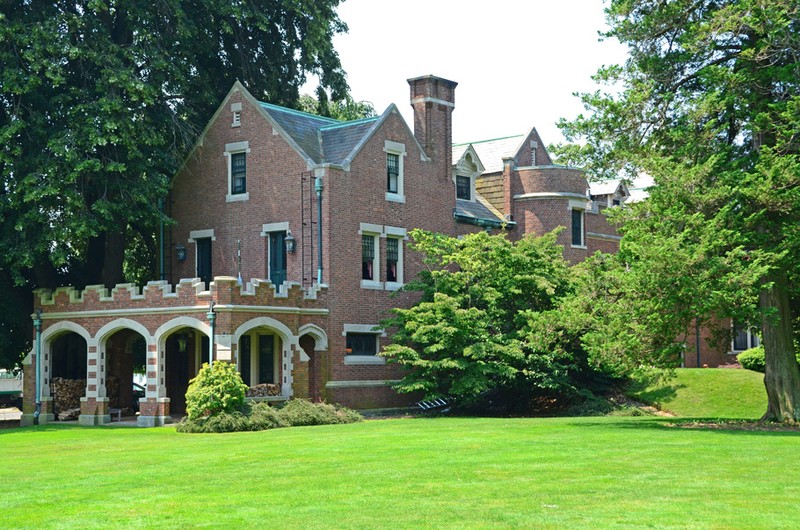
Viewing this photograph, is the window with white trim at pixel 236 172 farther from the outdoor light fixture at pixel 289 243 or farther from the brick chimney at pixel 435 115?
the brick chimney at pixel 435 115

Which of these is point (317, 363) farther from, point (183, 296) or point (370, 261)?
point (183, 296)

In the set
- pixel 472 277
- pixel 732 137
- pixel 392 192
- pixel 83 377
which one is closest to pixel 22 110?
pixel 83 377

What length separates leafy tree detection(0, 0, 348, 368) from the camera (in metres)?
34.8

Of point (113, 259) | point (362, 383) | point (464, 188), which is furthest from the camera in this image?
point (464, 188)

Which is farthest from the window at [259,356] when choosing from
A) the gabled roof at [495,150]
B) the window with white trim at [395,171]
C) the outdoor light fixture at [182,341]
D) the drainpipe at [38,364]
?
the gabled roof at [495,150]

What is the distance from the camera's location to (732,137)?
2889cm

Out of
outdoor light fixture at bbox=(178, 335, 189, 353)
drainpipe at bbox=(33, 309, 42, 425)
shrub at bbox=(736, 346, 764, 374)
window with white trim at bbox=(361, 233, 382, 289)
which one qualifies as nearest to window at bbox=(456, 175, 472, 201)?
window with white trim at bbox=(361, 233, 382, 289)

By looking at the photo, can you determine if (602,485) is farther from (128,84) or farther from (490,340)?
(128,84)

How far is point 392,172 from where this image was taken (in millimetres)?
39625

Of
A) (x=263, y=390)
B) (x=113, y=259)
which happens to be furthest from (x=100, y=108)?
(x=263, y=390)

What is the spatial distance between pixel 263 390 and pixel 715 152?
585 inches

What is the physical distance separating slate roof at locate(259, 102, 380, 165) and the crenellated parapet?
4.88 meters

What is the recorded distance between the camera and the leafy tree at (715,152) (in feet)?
83.9

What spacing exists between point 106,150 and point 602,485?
2549 centimetres
